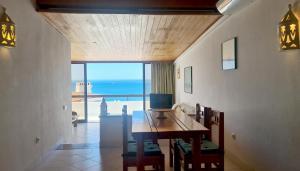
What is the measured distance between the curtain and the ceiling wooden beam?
21.8 feet

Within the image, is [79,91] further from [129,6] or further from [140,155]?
[140,155]

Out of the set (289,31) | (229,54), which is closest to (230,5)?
(289,31)

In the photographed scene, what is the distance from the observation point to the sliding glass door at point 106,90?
9.67 m

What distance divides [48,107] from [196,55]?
3.67m

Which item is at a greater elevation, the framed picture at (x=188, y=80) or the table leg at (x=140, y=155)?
the framed picture at (x=188, y=80)

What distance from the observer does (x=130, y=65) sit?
34.7 ft

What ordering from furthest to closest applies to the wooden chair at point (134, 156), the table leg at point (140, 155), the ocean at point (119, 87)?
the ocean at point (119, 87), the wooden chair at point (134, 156), the table leg at point (140, 155)

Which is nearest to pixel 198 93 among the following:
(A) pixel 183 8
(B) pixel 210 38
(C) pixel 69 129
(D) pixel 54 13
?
(B) pixel 210 38

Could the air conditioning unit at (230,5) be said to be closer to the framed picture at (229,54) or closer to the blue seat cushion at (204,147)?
the framed picture at (229,54)

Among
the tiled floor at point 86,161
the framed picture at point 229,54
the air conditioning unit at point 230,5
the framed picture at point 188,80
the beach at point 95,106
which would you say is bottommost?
the tiled floor at point 86,161

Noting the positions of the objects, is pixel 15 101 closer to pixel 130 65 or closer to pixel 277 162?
A: pixel 277 162

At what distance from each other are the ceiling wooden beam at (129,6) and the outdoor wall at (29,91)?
1.14ft

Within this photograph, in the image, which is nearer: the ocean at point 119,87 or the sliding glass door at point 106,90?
the sliding glass door at point 106,90

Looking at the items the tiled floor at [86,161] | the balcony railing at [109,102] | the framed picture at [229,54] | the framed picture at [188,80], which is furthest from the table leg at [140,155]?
the balcony railing at [109,102]
